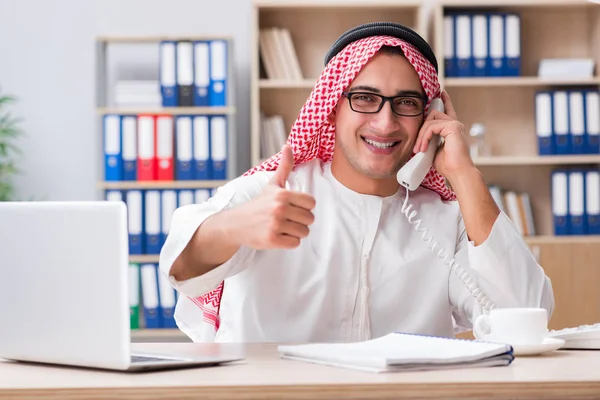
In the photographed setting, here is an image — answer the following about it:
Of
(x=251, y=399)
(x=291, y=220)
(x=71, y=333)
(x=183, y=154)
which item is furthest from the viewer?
(x=183, y=154)

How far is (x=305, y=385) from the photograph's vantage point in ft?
3.47

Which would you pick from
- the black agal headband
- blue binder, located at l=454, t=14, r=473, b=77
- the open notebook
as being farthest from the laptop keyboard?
blue binder, located at l=454, t=14, r=473, b=77

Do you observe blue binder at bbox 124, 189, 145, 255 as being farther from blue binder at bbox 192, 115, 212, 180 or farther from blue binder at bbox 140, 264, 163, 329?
blue binder at bbox 192, 115, 212, 180

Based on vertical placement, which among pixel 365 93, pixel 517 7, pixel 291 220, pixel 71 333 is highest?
pixel 517 7

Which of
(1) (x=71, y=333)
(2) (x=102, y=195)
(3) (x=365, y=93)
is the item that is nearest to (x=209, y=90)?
(2) (x=102, y=195)

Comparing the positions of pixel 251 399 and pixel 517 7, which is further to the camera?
pixel 517 7

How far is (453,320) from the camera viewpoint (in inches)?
80.7

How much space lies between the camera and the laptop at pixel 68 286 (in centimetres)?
112

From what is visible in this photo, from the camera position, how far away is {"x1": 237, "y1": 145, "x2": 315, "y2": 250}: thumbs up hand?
1377 mm

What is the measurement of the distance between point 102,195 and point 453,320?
8.68 feet

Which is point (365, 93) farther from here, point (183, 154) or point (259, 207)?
point (183, 154)

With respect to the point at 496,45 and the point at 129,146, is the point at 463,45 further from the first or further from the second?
the point at 129,146

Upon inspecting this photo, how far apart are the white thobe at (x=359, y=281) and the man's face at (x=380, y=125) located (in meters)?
0.09

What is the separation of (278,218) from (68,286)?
370 mm
